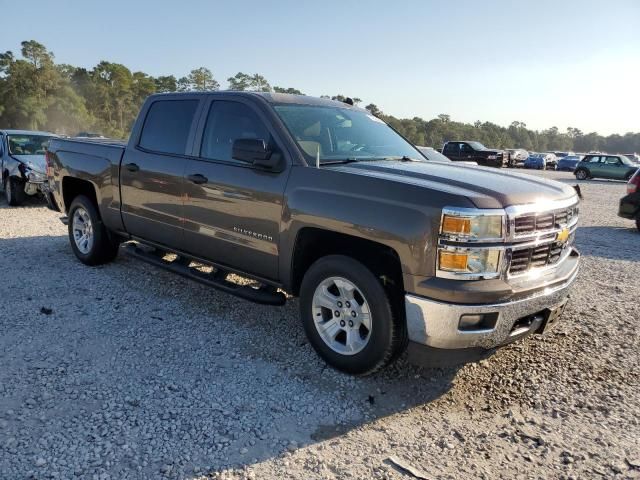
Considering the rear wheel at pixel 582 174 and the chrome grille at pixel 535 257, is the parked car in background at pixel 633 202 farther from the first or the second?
the rear wheel at pixel 582 174

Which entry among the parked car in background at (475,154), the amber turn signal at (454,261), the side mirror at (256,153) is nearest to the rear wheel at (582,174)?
the parked car in background at (475,154)

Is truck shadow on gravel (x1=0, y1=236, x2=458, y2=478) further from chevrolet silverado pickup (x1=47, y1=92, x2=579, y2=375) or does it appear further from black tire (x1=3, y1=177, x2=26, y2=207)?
black tire (x1=3, y1=177, x2=26, y2=207)

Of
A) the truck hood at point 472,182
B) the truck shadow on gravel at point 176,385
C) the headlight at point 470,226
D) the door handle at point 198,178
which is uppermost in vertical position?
the truck hood at point 472,182

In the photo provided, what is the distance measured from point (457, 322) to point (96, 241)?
458cm

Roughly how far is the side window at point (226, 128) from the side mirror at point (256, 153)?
335 millimetres

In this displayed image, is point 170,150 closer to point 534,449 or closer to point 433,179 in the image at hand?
point 433,179

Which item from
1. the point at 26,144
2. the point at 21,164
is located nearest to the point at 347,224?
the point at 21,164

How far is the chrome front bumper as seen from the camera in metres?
2.91

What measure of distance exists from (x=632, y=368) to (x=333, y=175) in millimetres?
2754

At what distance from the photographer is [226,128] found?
435 centimetres

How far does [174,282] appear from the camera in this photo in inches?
219

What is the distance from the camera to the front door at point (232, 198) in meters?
3.85

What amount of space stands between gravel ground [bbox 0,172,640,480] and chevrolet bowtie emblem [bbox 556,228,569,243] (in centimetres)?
102

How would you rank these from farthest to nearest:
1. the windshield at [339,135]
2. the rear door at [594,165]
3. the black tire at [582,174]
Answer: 1. the black tire at [582,174]
2. the rear door at [594,165]
3. the windshield at [339,135]
